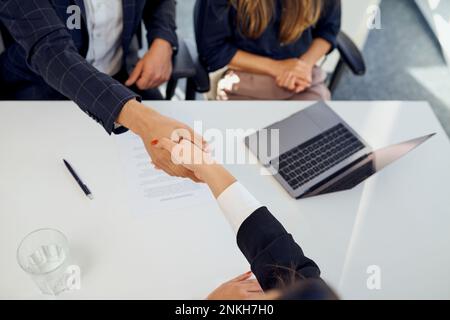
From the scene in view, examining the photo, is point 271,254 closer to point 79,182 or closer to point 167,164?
point 167,164

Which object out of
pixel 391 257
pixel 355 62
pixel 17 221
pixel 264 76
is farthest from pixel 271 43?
pixel 17 221

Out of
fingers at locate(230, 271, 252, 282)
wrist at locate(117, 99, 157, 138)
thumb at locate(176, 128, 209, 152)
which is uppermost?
wrist at locate(117, 99, 157, 138)

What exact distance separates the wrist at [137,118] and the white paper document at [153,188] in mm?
84

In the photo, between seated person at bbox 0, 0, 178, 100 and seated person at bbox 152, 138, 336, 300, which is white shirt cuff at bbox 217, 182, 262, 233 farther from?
seated person at bbox 0, 0, 178, 100

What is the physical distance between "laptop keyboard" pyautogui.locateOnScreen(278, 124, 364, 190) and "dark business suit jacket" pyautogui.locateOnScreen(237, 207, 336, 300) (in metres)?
0.23

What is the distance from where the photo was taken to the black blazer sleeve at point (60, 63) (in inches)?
38.9

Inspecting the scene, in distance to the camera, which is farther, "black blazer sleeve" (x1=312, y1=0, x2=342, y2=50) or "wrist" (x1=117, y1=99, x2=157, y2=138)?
"black blazer sleeve" (x1=312, y1=0, x2=342, y2=50)

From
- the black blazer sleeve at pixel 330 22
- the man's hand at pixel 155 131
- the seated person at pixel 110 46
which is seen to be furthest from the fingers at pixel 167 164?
the black blazer sleeve at pixel 330 22

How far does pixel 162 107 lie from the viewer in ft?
3.82

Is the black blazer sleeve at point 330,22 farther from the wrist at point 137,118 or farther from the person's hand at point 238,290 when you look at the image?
the person's hand at point 238,290

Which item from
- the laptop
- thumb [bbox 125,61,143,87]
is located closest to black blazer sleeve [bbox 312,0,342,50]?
the laptop

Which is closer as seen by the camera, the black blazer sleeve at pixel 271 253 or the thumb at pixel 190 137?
the black blazer sleeve at pixel 271 253

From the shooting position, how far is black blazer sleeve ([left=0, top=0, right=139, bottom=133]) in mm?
988

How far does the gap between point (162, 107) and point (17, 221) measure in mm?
Answer: 455
